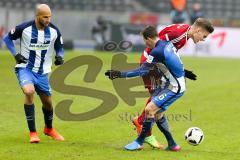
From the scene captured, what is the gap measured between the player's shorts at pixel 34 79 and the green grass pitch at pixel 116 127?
882mm

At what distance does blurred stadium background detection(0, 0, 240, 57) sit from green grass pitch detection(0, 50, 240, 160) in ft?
44.2

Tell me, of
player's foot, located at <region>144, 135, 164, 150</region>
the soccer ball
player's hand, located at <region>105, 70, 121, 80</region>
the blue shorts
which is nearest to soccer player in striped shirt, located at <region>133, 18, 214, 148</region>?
player's foot, located at <region>144, 135, 164, 150</region>

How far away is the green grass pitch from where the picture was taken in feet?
31.9

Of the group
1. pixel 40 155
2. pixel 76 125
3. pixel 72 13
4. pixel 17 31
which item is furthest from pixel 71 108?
pixel 72 13

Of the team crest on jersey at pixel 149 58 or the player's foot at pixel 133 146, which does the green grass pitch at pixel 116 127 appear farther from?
the team crest on jersey at pixel 149 58

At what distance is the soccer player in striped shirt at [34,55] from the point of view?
10453 millimetres

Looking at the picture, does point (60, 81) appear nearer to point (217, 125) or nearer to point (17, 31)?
point (217, 125)

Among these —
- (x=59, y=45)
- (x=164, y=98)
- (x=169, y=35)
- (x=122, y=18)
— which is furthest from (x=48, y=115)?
(x=122, y=18)

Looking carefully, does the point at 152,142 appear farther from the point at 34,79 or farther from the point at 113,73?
the point at 34,79

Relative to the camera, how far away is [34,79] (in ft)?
35.0

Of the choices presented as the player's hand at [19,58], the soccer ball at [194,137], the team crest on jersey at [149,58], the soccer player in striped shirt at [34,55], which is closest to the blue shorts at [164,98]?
the team crest on jersey at [149,58]

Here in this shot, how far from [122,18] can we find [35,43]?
28.7 metres

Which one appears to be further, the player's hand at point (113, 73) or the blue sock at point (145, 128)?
the blue sock at point (145, 128)

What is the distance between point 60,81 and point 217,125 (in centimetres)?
691
